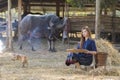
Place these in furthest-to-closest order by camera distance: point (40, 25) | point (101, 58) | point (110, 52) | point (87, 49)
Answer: point (40, 25) < point (110, 52) < point (87, 49) < point (101, 58)

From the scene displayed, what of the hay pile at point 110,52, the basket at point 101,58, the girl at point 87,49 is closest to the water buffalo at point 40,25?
the hay pile at point 110,52

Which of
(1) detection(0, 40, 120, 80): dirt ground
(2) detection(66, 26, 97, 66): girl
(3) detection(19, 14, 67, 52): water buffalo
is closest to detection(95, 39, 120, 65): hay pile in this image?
(1) detection(0, 40, 120, 80): dirt ground

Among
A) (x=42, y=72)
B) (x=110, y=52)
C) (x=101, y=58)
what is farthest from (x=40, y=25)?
(x=101, y=58)

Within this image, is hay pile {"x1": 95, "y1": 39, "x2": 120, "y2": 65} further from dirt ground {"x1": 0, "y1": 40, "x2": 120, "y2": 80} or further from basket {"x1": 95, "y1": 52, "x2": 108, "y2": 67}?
basket {"x1": 95, "y1": 52, "x2": 108, "y2": 67}

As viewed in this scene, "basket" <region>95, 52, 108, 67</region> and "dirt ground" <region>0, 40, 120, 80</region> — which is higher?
"basket" <region>95, 52, 108, 67</region>

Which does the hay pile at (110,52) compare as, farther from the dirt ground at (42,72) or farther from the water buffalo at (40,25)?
the water buffalo at (40,25)

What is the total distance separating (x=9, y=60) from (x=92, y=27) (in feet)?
26.1

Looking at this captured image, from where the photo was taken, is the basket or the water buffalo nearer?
the basket

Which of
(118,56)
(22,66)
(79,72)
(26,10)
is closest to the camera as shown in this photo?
(79,72)

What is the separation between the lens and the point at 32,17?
1998 centimetres

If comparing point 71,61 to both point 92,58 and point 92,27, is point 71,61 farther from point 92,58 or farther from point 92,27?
point 92,27

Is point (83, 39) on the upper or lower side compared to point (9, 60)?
upper

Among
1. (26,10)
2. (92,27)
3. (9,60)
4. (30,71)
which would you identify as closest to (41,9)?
(26,10)

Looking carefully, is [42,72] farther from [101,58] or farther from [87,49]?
[101,58]
